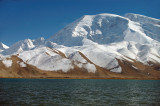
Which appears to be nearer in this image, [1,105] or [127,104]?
[1,105]

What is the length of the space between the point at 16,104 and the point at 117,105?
71.1 feet

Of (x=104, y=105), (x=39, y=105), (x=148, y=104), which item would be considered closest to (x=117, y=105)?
(x=104, y=105)

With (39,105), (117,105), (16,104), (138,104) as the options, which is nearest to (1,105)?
(16,104)

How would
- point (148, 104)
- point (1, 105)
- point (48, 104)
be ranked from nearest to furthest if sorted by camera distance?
point (1, 105), point (48, 104), point (148, 104)

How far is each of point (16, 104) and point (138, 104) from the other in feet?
88.9

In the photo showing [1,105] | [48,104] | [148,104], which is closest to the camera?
[1,105]

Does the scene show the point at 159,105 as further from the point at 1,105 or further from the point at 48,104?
the point at 1,105

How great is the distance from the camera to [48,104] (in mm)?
50000

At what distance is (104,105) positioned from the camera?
165ft

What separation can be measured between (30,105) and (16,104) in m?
3.11

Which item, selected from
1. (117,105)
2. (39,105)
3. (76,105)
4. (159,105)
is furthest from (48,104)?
(159,105)

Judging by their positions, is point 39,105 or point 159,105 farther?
point 159,105

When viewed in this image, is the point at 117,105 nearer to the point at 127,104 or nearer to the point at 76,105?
the point at 127,104

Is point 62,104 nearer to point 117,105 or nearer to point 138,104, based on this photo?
point 117,105
